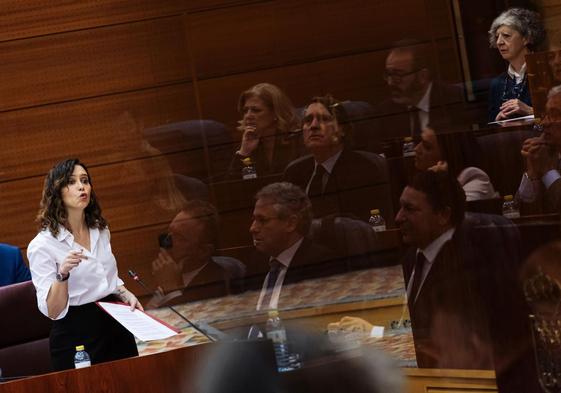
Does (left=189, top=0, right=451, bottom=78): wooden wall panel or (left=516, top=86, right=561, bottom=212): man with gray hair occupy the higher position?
(left=189, top=0, right=451, bottom=78): wooden wall panel

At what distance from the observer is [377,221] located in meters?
3.92

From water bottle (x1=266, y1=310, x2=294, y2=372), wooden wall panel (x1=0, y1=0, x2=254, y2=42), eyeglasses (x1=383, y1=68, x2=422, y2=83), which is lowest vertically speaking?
water bottle (x1=266, y1=310, x2=294, y2=372)

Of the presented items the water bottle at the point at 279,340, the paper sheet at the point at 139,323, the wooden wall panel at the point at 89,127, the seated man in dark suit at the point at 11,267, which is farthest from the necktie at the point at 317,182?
the seated man in dark suit at the point at 11,267

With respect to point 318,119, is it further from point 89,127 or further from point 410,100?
point 89,127

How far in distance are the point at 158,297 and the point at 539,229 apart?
194 cm

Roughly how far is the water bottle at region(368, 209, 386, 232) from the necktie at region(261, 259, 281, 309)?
1.45 ft

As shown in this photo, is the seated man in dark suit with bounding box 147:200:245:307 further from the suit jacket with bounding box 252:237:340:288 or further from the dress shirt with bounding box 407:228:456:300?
the dress shirt with bounding box 407:228:456:300

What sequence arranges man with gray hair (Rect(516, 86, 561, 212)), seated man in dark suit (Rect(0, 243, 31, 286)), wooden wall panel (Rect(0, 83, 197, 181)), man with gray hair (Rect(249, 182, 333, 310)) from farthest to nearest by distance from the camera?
1. seated man in dark suit (Rect(0, 243, 31, 286))
2. wooden wall panel (Rect(0, 83, 197, 181))
3. man with gray hair (Rect(249, 182, 333, 310))
4. man with gray hair (Rect(516, 86, 561, 212))

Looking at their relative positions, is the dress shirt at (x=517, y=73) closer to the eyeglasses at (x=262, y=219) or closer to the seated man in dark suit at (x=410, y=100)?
the seated man in dark suit at (x=410, y=100)

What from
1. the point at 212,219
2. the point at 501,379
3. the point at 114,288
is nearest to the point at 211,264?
the point at 212,219

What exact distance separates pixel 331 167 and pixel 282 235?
0.33 metres

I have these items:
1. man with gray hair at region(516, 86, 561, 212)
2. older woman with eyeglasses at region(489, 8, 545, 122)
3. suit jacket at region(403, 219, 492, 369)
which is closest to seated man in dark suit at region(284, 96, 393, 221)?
suit jacket at region(403, 219, 492, 369)

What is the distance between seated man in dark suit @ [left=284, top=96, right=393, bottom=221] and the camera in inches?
155

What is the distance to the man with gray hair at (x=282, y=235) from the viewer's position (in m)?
4.14
